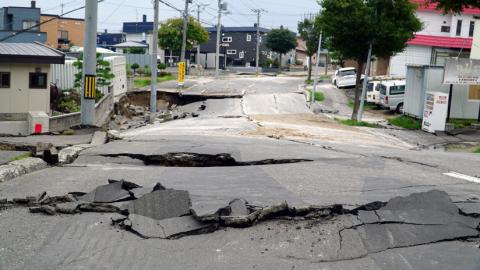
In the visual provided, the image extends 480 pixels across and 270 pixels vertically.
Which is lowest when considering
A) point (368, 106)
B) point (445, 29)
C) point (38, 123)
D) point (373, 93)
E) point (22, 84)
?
point (38, 123)

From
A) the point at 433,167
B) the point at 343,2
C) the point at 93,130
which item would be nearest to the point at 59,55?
the point at 93,130

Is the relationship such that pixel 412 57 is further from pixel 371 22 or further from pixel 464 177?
pixel 464 177

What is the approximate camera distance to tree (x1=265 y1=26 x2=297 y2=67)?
7656 cm

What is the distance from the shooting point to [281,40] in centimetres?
7694

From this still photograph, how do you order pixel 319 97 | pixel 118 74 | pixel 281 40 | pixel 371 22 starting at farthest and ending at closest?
1. pixel 281 40
2. pixel 319 97
3. pixel 118 74
4. pixel 371 22

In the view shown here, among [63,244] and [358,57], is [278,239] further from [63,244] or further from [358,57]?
[358,57]

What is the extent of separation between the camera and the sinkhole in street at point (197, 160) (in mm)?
11453

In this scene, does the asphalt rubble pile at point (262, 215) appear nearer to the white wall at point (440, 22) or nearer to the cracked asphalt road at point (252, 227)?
the cracked asphalt road at point (252, 227)

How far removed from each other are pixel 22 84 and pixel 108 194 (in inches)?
774

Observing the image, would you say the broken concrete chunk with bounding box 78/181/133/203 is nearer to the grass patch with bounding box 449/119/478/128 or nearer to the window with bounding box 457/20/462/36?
the grass patch with bounding box 449/119/478/128

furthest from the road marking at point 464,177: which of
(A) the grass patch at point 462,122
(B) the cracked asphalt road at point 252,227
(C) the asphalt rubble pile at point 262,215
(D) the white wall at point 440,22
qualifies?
(D) the white wall at point 440,22

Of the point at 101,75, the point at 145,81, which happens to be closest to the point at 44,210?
the point at 101,75

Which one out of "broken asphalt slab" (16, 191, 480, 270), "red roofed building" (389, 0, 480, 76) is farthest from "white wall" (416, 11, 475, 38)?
"broken asphalt slab" (16, 191, 480, 270)

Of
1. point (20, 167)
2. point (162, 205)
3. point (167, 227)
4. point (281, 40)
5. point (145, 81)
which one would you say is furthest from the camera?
point (281, 40)
